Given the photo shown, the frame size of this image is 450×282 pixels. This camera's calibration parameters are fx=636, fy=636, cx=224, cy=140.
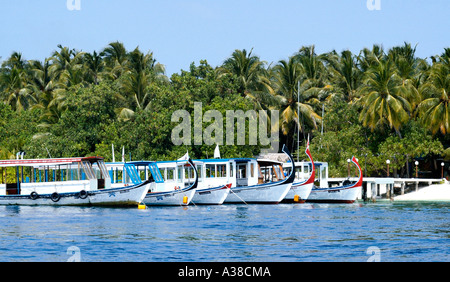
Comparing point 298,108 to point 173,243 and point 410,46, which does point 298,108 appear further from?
point 173,243

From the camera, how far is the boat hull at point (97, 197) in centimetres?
4534

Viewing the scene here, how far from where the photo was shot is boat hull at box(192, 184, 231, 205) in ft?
158

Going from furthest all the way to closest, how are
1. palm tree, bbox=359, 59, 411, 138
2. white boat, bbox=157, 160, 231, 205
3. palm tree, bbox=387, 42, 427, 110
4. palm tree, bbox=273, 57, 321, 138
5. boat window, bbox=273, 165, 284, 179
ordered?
palm tree, bbox=273, 57, 321, 138
palm tree, bbox=387, 42, 427, 110
palm tree, bbox=359, 59, 411, 138
boat window, bbox=273, 165, 284, 179
white boat, bbox=157, 160, 231, 205

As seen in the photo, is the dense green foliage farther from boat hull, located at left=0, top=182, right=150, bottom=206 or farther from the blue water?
the blue water

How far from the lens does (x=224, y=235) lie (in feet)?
94.4

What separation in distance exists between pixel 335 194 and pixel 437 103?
16833mm

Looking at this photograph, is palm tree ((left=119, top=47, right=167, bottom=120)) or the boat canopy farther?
palm tree ((left=119, top=47, right=167, bottom=120))

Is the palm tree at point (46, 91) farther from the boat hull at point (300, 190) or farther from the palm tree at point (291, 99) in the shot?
the boat hull at point (300, 190)

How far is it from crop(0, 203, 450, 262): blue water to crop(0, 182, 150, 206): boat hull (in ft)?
8.03

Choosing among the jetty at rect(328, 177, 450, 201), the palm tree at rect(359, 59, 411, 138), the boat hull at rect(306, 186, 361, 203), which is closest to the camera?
the boat hull at rect(306, 186, 361, 203)

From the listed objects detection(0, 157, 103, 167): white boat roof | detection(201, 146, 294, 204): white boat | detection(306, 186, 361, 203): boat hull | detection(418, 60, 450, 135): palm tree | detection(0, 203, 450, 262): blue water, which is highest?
detection(418, 60, 450, 135): palm tree

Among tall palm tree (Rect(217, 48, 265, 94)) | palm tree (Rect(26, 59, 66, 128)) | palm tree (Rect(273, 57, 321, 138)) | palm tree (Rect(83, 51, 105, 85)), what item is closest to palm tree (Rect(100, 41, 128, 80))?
palm tree (Rect(83, 51, 105, 85))

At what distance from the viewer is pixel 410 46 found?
74.8 m

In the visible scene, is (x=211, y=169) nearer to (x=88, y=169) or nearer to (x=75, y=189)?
(x=88, y=169)
